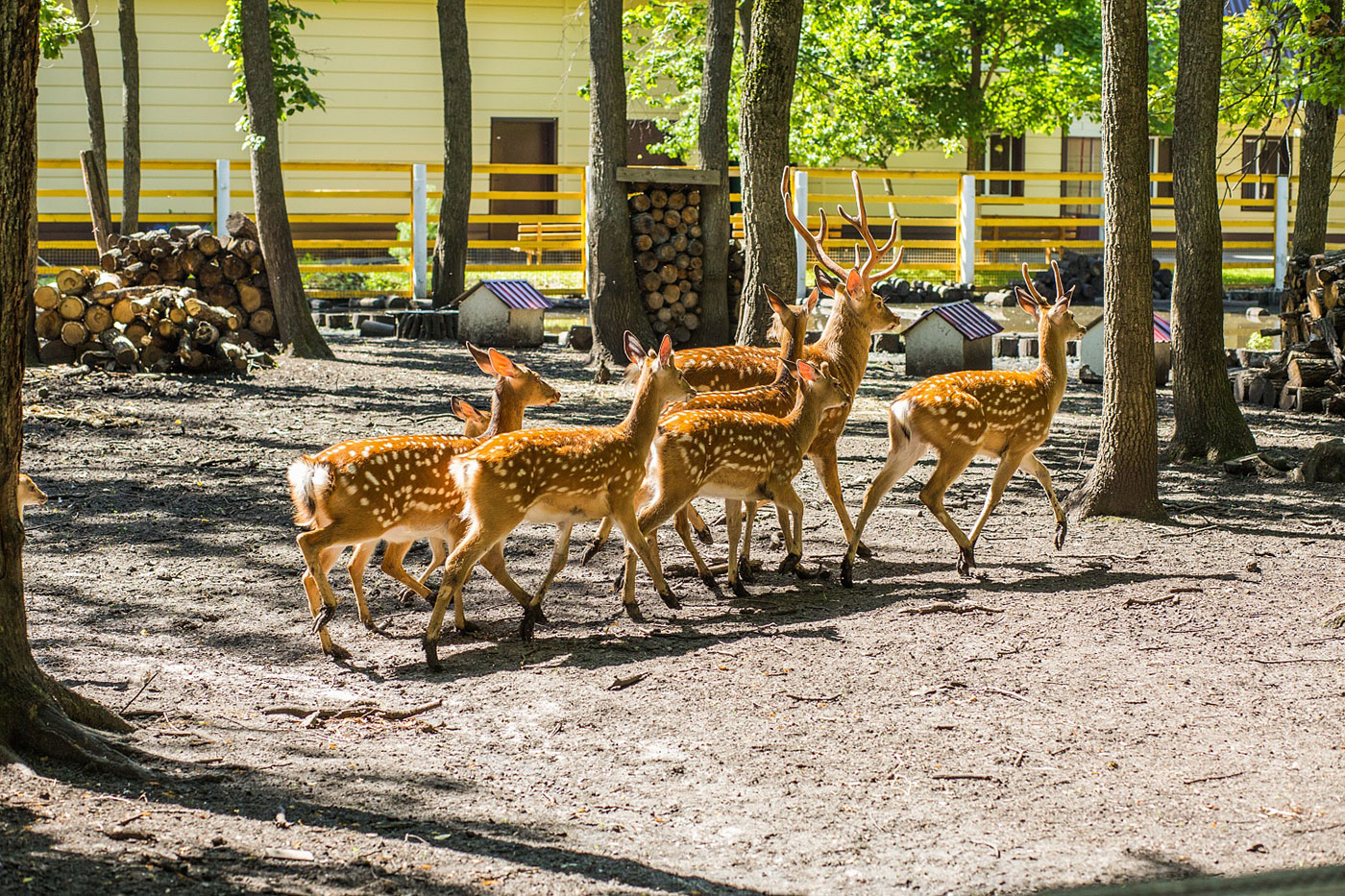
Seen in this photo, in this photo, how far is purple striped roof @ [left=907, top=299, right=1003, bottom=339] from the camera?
46.9 ft

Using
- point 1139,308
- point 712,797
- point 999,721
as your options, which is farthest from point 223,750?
point 1139,308

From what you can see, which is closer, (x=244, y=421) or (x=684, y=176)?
(x=244, y=421)

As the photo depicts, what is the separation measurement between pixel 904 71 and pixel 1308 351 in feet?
43.9

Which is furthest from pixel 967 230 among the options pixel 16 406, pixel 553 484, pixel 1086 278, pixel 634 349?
pixel 16 406

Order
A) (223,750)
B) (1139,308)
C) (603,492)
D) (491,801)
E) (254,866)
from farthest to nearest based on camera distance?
(1139,308), (603,492), (223,750), (491,801), (254,866)

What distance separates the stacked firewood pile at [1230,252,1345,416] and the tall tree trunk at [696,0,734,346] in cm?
532

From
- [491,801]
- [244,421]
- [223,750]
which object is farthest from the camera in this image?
[244,421]

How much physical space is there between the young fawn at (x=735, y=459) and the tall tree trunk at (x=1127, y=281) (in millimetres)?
1964

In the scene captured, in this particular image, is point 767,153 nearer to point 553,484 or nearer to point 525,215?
point 553,484

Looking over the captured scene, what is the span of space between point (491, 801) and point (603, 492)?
217 centimetres

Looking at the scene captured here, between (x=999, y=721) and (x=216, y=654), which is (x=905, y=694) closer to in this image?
(x=999, y=721)

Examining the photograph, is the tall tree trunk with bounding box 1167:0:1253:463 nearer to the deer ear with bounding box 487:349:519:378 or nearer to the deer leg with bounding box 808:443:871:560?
the deer leg with bounding box 808:443:871:560

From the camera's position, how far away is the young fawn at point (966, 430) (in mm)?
7270

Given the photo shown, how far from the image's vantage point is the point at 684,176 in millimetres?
15383
